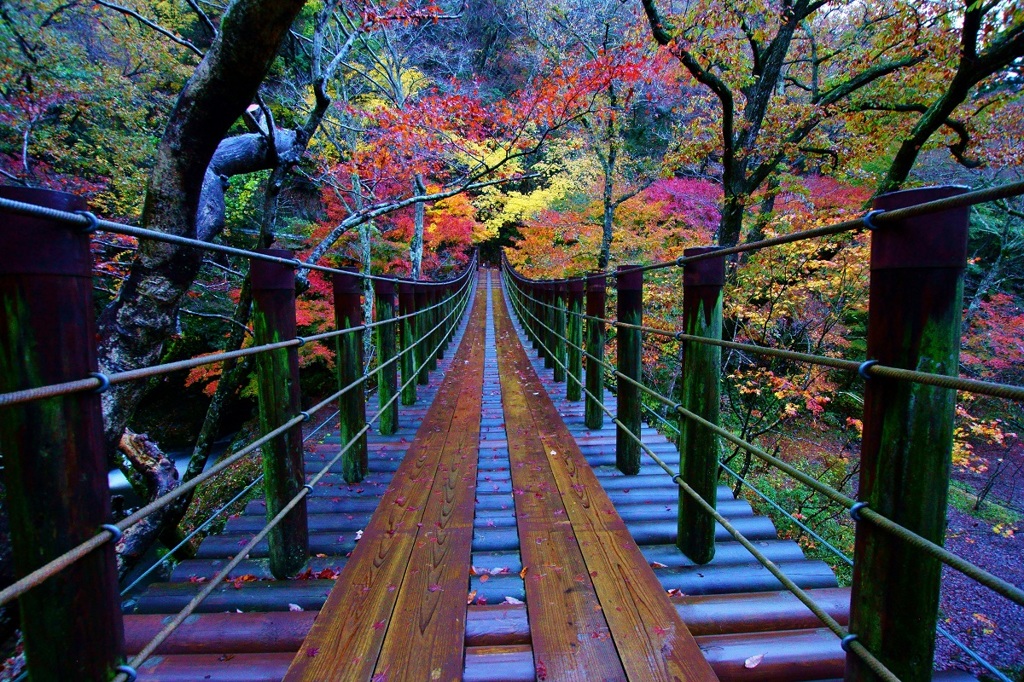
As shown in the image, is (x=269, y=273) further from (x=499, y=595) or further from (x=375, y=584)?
(x=499, y=595)

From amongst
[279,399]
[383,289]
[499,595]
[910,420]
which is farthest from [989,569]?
[279,399]

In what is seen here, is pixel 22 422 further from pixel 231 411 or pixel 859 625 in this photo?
pixel 231 411

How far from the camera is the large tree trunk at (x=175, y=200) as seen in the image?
9.17 ft

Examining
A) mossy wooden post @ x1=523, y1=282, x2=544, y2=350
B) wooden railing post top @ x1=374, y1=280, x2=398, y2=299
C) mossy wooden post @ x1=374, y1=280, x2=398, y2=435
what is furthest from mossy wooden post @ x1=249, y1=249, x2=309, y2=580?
mossy wooden post @ x1=523, y1=282, x2=544, y2=350

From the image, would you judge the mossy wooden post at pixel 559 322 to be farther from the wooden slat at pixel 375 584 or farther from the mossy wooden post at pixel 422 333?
the wooden slat at pixel 375 584

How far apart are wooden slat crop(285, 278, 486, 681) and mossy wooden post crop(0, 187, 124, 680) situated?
0.56 meters

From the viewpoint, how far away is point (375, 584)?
1659mm

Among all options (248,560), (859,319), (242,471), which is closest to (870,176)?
(859,319)

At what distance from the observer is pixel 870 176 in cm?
782

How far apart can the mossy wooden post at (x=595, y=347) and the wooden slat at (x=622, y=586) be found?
0.41 metres

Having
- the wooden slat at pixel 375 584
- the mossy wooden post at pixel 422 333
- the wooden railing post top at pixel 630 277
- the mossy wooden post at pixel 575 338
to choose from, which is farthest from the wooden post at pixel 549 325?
the wooden slat at pixel 375 584

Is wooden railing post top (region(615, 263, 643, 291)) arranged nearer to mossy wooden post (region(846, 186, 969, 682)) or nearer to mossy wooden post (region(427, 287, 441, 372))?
mossy wooden post (region(846, 186, 969, 682))

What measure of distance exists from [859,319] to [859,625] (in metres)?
11.2

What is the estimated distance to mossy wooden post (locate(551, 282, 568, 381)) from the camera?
4.83 metres
